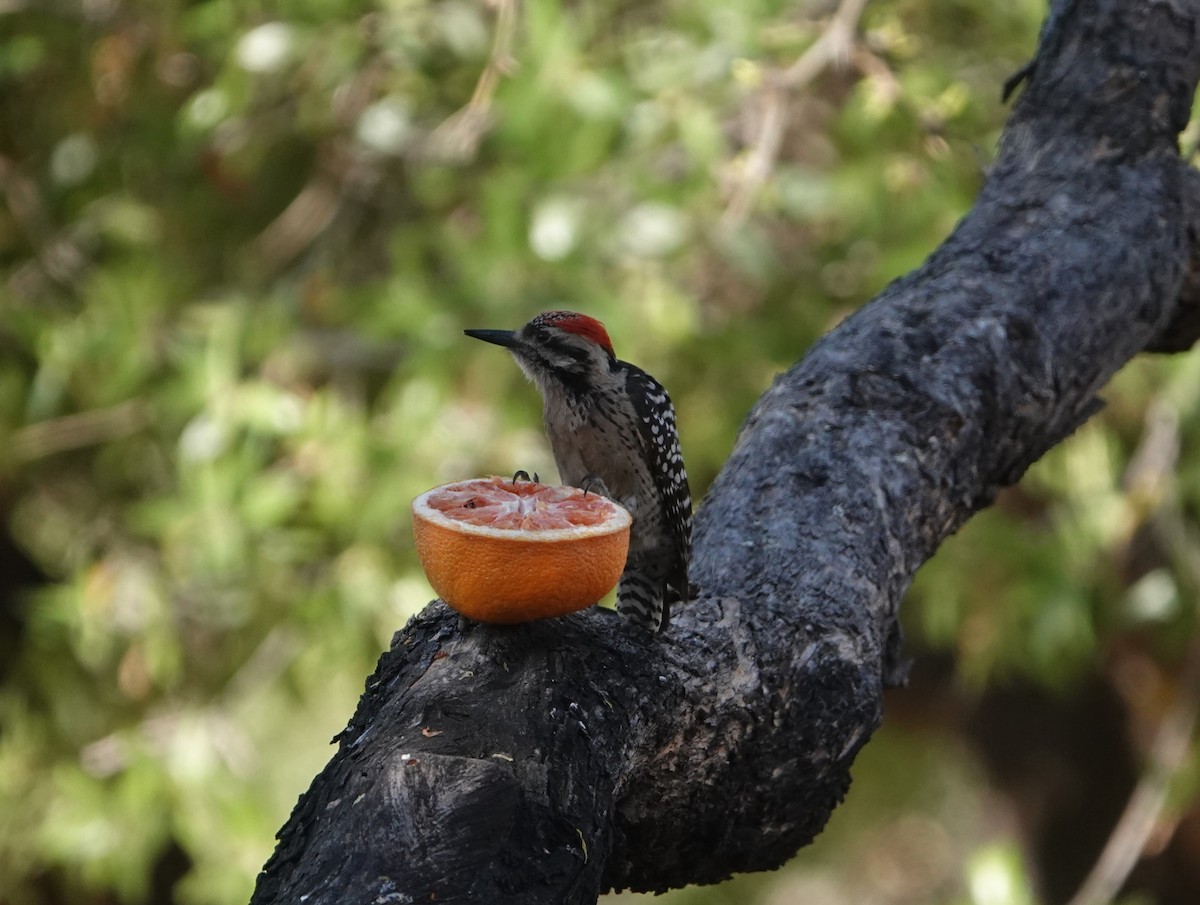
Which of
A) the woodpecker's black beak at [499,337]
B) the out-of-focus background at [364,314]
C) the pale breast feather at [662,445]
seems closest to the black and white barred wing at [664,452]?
the pale breast feather at [662,445]

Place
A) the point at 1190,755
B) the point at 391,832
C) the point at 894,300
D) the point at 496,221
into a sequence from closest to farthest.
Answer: the point at 391,832 → the point at 894,300 → the point at 496,221 → the point at 1190,755

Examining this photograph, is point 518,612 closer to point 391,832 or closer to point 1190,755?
point 391,832

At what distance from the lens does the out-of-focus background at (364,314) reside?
399 cm

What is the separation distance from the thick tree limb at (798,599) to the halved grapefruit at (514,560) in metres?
0.08

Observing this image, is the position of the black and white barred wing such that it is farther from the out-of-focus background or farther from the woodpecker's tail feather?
the out-of-focus background

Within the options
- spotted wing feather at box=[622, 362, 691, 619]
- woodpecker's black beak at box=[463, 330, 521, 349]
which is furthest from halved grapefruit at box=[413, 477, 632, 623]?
woodpecker's black beak at box=[463, 330, 521, 349]

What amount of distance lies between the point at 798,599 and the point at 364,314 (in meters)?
2.43

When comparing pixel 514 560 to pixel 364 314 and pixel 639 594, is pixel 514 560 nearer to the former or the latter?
pixel 639 594

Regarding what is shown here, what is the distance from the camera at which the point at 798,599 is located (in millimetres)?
2164

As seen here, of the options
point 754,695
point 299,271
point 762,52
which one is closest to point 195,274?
point 299,271

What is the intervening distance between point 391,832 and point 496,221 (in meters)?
2.68

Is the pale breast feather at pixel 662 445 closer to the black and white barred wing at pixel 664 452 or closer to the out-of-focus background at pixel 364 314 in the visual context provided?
the black and white barred wing at pixel 664 452

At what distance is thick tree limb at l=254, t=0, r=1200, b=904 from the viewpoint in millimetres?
1559

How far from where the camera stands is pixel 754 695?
2006 millimetres
